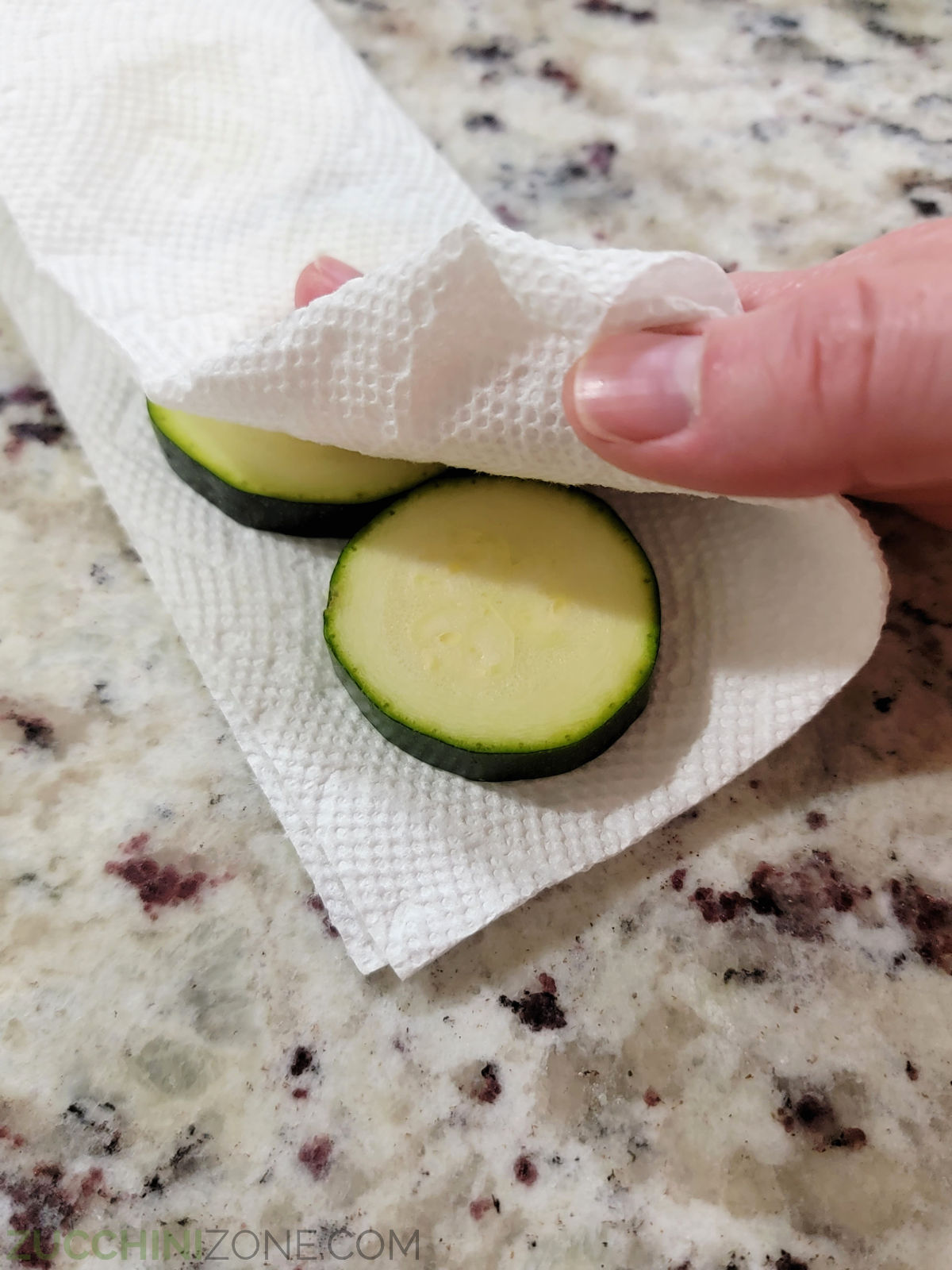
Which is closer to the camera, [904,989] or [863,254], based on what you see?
[904,989]

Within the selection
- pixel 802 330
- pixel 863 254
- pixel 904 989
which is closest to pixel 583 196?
pixel 863 254

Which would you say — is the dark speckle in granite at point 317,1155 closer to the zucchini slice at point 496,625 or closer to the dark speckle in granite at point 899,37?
the zucchini slice at point 496,625

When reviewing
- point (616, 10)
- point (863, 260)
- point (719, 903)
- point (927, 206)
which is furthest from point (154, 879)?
point (616, 10)

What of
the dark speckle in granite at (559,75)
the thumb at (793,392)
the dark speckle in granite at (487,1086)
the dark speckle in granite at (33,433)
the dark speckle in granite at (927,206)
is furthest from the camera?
the dark speckle in granite at (559,75)

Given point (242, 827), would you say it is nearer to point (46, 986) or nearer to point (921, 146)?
point (46, 986)

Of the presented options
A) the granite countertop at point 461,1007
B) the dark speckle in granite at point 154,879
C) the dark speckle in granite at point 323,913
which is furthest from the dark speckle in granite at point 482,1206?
the dark speckle in granite at point 154,879

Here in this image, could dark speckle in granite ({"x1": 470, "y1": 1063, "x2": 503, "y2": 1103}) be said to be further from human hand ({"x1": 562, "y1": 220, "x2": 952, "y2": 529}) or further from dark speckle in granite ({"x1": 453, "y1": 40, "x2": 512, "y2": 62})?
dark speckle in granite ({"x1": 453, "y1": 40, "x2": 512, "y2": 62})
